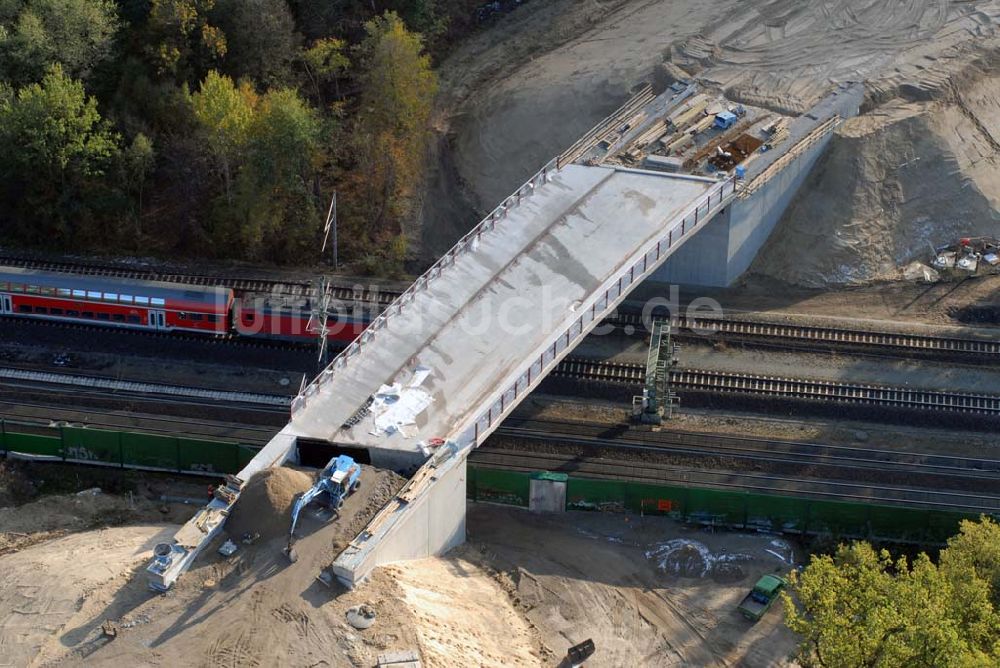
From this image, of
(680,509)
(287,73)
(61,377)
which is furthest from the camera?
(287,73)

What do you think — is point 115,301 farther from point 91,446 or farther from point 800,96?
point 800,96

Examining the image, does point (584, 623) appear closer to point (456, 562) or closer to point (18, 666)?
point (456, 562)

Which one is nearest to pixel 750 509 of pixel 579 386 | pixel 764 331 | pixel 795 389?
pixel 795 389

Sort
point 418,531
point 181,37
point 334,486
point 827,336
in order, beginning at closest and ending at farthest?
point 334,486 < point 418,531 < point 827,336 < point 181,37

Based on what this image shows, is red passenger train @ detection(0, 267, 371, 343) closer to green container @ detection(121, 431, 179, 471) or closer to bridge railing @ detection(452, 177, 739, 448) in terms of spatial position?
green container @ detection(121, 431, 179, 471)

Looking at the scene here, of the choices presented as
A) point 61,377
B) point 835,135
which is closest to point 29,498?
point 61,377

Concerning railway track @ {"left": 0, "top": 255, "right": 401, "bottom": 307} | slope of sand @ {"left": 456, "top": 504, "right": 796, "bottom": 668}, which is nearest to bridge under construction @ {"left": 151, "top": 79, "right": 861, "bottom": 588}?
slope of sand @ {"left": 456, "top": 504, "right": 796, "bottom": 668}

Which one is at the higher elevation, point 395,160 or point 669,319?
point 395,160
